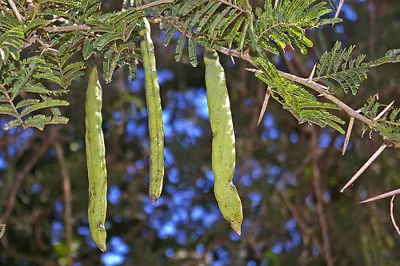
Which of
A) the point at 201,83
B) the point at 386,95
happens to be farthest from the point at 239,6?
the point at 201,83

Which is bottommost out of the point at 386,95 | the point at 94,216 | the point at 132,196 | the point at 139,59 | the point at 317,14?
the point at 132,196

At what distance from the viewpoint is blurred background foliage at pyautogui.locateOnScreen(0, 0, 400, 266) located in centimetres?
281

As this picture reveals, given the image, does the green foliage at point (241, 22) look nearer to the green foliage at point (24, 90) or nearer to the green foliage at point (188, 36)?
the green foliage at point (188, 36)

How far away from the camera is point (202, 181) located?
3252 millimetres

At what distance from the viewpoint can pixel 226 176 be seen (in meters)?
0.98

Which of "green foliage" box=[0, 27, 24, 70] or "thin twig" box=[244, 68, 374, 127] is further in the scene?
"thin twig" box=[244, 68, 374, 127]

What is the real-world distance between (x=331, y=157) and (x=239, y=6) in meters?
2.16

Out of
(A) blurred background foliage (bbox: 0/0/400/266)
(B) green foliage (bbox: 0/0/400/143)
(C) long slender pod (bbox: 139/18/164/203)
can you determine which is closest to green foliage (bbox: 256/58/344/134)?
(B) green foliage (bbox: 0/0/400/143)

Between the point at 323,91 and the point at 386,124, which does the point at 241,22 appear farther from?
the point at 386,124

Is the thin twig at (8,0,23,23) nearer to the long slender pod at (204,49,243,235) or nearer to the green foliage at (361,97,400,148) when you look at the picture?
the long slender pod at (204,49,243,235)

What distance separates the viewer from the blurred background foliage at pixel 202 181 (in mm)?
2807

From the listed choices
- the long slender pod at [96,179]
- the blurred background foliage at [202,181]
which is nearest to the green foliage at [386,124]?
the long slender pod at [96,179]

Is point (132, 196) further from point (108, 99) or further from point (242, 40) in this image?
point (242, 40)

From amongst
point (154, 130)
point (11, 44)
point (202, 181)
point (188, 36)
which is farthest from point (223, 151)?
point (202, 181)
